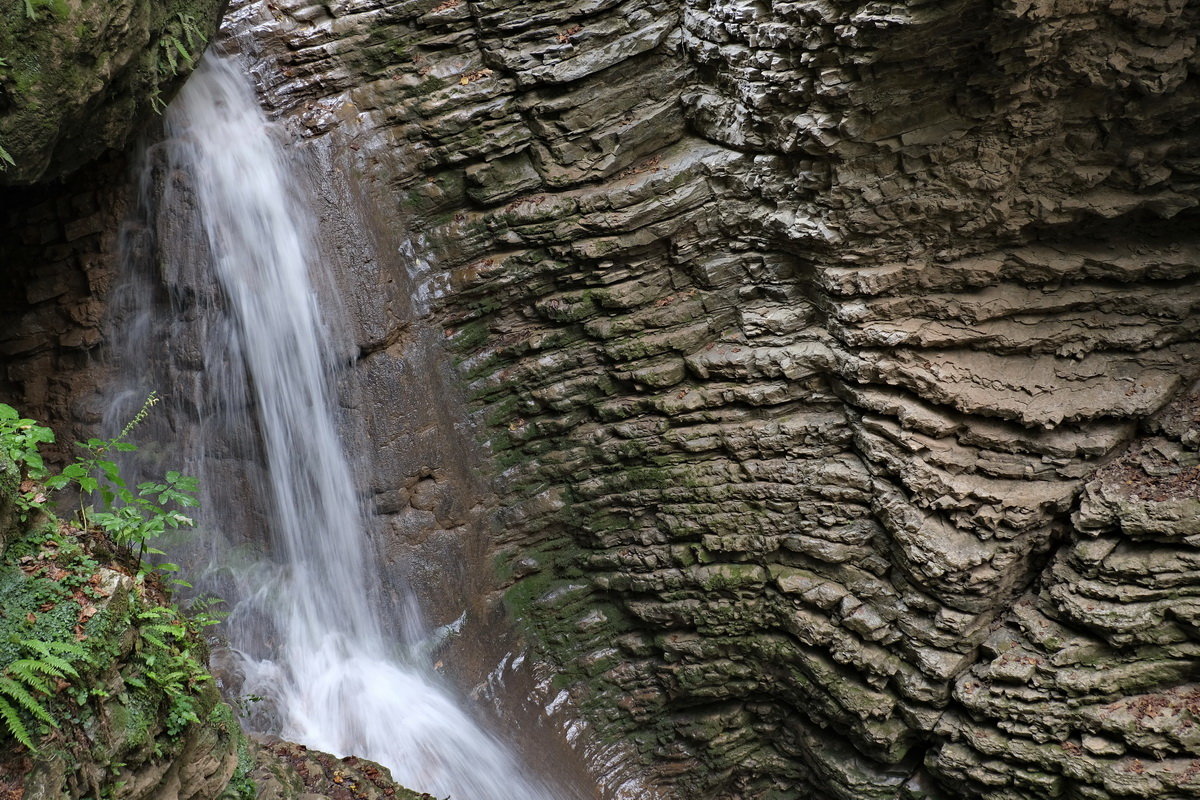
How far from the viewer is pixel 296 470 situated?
838 centimetres

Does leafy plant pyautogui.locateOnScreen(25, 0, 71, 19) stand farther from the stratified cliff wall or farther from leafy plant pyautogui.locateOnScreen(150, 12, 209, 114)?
the stratified cliff wall

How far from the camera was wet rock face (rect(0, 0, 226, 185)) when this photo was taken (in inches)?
206

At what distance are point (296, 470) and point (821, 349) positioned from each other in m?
5.39

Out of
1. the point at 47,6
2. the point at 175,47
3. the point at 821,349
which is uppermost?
the point at 47,6

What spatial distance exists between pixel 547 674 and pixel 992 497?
5124mm

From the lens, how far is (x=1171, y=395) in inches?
292

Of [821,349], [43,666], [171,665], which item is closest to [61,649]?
[43,666]

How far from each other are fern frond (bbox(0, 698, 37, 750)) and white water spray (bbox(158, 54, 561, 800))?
442cm

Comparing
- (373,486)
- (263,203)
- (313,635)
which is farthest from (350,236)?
(313,635)

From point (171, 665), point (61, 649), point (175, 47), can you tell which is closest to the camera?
point (61, 649)

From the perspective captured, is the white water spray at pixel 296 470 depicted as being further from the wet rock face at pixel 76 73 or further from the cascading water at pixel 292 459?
the wet rock face at pixel 76 73

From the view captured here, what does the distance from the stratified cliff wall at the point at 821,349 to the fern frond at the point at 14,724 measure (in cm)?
538

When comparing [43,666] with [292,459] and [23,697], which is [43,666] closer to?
[23,697]

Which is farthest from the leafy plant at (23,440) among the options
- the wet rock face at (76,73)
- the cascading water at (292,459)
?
the cascading water at (292,459)
